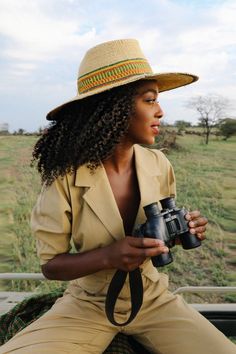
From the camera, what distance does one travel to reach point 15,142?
13.6 metres

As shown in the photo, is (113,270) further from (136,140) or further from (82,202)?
(136,140)

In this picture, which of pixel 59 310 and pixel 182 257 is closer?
pixel 59 310

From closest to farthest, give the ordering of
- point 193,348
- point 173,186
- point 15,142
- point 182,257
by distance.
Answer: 1. point 193,348
2. point 173,186
3. point 182,257
4. point 15,142

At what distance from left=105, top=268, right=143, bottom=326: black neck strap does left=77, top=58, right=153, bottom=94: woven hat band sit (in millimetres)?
584

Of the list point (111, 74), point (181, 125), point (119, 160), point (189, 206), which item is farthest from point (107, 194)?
point (181, 125)

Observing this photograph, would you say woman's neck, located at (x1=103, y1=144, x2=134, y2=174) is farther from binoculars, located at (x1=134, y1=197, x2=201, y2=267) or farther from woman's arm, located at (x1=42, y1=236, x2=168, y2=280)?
woman's arm, located at (x1=42, y1=236, x2=168, y2=280)

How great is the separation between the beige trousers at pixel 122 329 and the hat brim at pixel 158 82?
0.60m

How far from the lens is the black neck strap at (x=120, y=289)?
5.33 feet

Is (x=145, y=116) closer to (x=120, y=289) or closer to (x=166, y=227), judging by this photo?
(x=166, y=227)

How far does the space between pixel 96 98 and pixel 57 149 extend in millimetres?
205

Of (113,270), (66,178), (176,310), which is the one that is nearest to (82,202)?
(66,178)

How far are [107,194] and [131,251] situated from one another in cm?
29

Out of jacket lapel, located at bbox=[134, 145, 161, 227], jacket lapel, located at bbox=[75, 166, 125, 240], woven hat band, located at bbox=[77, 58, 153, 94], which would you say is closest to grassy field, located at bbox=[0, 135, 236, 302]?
jacket lapel, located at bbox=[134, 145, 161, 227]

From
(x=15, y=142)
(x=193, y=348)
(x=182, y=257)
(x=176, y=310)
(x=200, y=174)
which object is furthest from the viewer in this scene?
(x=15, y=142)
